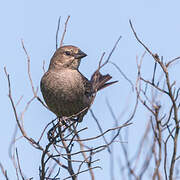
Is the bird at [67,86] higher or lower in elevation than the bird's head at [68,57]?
lower

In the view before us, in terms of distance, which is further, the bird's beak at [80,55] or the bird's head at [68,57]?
the bird's head at [68,57]

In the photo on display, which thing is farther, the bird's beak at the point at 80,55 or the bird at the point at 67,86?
the bird's beak at the point at 80,55

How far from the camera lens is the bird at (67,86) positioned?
5598 millimetres

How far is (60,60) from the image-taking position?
5.99 metres

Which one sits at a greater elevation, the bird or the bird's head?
the bird's head

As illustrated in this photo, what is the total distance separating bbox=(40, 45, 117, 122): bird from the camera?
560cm

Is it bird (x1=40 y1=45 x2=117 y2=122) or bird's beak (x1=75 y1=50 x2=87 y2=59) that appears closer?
bird (x1=40 y1=45 x2=117 y2=122)

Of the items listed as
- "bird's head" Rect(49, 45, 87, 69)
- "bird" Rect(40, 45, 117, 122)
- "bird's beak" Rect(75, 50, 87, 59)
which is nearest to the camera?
"bird" Rect(40, 45, 117, 122)

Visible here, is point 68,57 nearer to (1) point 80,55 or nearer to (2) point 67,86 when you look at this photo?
(1) point 80,55

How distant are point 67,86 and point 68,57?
522 millimetres

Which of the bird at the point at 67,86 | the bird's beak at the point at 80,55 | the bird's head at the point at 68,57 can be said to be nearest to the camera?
the bird at the point at 67,86

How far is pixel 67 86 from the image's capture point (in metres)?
5.64

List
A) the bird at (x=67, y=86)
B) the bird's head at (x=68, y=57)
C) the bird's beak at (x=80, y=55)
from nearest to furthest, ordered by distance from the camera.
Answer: the bird at (x=67, y=86)
the bird's beak at (x=80, y=55)
the bird's head at (x=68, y=57)

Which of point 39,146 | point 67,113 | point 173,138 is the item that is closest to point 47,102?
point 67,113
